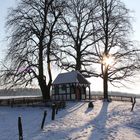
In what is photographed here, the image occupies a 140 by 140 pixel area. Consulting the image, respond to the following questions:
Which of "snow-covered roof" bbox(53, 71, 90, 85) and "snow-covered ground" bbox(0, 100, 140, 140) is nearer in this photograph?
"snow-covered ground" bbox(0, 100, 140, 140)

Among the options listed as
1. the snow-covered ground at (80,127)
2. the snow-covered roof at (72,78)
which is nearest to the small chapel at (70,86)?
the snow-covered roof at (72,78)

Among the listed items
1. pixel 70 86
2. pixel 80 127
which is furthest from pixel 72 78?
pixel 80 127

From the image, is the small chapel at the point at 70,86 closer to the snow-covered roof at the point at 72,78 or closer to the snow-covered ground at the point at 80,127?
the snow-covered roof at the point at 72,78

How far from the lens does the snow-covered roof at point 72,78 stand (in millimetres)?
51184

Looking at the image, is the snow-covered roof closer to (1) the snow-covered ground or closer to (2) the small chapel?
(2) the small chapel

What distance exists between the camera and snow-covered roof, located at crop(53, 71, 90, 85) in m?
51.2

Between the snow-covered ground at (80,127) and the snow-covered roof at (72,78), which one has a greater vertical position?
the snow-covered roof at (72,78)

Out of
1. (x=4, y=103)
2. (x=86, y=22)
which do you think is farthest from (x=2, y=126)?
(x=86, y=22)

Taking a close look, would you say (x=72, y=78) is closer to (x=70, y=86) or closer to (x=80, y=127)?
(x=70, y=86)

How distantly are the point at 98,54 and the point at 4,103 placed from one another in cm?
1616

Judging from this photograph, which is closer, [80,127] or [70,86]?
[80,127]

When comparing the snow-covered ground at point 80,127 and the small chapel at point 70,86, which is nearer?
the snow-covered ground at point 80,127

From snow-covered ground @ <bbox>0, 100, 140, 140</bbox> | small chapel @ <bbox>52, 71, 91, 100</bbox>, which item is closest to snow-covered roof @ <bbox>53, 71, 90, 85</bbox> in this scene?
small chapel @ <bbox>52, 71, 91, 100</bbox>

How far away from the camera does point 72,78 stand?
51438 mm
